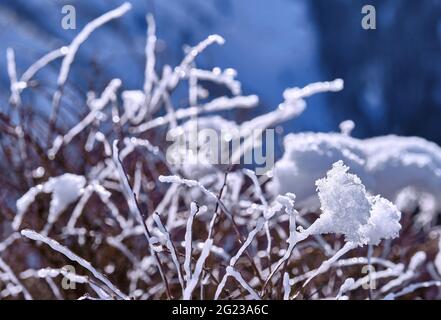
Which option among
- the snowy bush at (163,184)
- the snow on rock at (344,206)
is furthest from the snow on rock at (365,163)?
the snow on rock at (344,206)

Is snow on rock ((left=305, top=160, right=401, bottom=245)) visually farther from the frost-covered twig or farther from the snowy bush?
the snowy bush

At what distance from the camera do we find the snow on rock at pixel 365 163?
1.00 metres

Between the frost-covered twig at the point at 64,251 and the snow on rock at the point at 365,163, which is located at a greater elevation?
the snow on rock at the point at 365,163

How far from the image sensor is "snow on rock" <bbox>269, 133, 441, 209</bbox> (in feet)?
3.29

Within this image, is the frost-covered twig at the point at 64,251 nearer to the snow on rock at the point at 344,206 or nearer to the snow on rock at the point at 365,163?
the snow on rock at the point at 344,206

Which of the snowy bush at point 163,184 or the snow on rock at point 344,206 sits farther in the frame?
the snowy bush at point 163,184

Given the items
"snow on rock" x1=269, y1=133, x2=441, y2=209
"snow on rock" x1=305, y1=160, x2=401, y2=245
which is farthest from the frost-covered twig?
"snow on rock" x1=269, y1=133, x2=441, y2=209

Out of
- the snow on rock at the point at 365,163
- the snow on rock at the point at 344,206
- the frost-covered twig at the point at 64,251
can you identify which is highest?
the snow on rock at the point at 365,163

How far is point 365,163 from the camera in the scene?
1.07 meters

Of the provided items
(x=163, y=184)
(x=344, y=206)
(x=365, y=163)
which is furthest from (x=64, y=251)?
(x=163, y=184)

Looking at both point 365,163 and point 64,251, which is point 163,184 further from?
point 64,251
